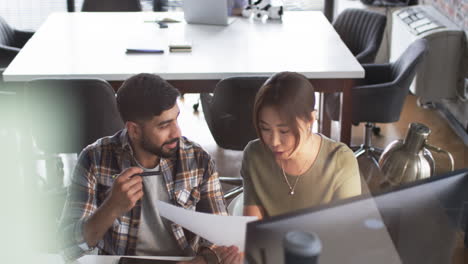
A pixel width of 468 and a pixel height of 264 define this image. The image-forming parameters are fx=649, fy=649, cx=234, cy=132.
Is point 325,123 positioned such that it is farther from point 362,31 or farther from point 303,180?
point 303,180

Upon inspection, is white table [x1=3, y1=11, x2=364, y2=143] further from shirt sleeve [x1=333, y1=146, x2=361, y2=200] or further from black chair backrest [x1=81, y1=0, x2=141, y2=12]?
shirt sleeve [x1=333, y1=146, x2=361, y2=200]

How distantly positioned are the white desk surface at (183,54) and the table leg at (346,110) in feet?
0.18

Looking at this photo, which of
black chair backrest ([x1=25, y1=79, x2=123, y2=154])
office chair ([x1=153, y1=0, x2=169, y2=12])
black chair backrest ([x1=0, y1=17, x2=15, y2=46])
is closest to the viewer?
black chair backrest ([x1=25, y1=79, x2=123, y2=154])

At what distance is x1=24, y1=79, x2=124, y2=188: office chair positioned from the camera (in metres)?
2.93

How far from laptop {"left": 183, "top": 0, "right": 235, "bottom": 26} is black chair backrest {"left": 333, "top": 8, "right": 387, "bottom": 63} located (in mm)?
764

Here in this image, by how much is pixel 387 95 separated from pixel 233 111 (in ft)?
3.05

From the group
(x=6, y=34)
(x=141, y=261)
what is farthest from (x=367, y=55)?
(x=141, y=261)

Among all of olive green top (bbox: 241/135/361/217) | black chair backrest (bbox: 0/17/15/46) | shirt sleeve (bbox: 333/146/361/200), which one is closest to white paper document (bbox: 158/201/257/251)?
olive green top (bbox: 241/135/361/217)

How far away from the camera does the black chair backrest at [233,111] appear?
116 inches

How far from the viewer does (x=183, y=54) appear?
3.53 meters

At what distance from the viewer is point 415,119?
15.0 ft

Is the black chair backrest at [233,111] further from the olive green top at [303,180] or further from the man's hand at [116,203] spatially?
the man's hand at [116,203]

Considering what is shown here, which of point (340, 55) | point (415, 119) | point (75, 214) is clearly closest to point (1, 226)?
point (75, 214)

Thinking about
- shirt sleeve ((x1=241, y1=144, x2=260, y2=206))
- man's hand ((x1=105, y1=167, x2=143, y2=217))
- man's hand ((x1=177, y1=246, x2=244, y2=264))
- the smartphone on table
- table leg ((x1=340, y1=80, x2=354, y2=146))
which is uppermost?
man's hand ((x1=105, y1=167, x2=143, y2=217))
